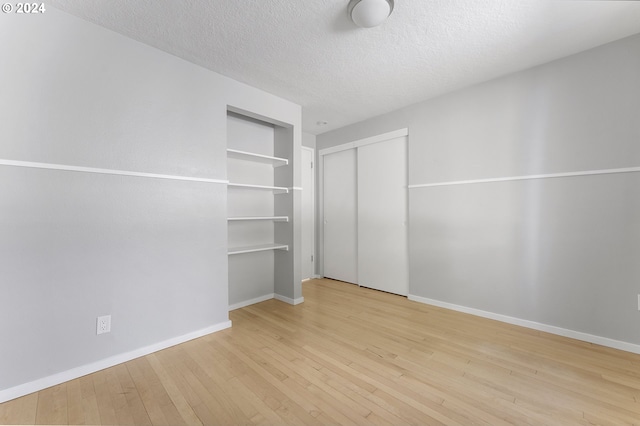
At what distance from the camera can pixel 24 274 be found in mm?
1611

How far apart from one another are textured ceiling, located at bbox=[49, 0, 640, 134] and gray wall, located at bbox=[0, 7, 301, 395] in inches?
10.7

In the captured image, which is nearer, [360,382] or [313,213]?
[360,382]

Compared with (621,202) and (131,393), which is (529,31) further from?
(131,393)

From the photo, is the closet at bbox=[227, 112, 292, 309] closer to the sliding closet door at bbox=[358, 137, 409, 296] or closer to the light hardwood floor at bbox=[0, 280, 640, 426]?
the light hardwood floor at bbox=[0, 280, 640, 426]

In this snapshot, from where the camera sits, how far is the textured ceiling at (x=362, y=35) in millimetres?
1732

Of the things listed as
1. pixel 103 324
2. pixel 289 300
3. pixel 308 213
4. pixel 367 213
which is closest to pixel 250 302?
pixel 289 300

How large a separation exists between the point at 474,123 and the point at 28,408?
407 centimetres

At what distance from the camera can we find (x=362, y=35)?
2.00 metres

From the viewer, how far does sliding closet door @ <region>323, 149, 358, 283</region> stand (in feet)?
13.4

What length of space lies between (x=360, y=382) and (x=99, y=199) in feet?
7.13

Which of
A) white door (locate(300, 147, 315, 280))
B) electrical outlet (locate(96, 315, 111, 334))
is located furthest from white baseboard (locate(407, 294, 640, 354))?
electrical outlet (locate(96, 315, 111, 334))

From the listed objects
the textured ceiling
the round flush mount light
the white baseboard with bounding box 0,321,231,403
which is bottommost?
the white baseboard with bounding box 0,321,231,403

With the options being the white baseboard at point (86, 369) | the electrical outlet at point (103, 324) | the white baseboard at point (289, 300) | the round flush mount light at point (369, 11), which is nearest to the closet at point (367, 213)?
the white baseboard at point (289, 300)

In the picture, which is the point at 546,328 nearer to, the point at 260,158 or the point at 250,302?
the point at 250,302
